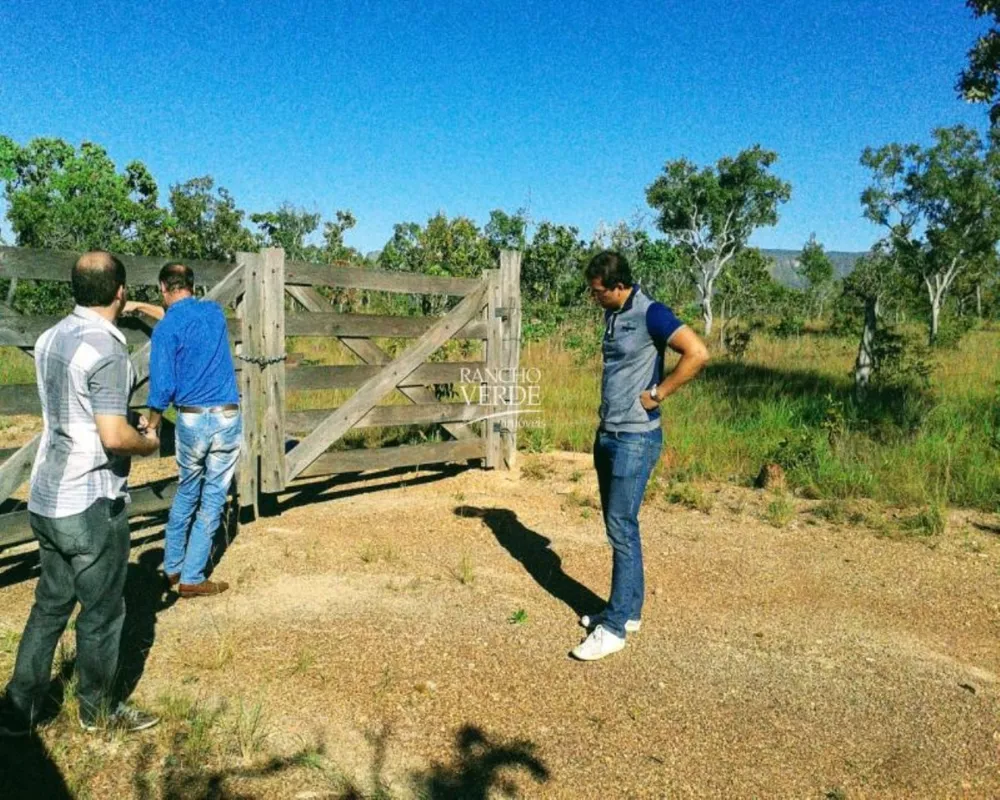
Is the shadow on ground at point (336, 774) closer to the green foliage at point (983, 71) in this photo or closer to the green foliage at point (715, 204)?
the green foliage at point (983, 71)

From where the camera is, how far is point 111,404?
2.67 metres

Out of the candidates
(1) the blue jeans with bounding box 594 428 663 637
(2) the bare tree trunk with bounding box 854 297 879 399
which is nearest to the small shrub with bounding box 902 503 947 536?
(1) the blue jeans with bounding box 594 428 663 637

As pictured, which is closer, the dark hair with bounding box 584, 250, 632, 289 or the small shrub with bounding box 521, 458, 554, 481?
the dark hair with bounding box 584, 250, 632, 289

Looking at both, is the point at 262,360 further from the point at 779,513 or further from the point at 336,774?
the point at 779,513

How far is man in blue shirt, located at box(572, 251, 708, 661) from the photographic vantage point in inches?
149

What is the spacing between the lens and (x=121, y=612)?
118 inches

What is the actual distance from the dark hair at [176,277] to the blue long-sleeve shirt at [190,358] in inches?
4.1

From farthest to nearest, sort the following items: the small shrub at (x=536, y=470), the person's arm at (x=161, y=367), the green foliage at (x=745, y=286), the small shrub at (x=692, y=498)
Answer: the green foliage at (x=745, y=286) → the small shrub at (x=536, y=470) → the small shrub at (x=692, y=498) → the person's arm at (x=161, y=367)

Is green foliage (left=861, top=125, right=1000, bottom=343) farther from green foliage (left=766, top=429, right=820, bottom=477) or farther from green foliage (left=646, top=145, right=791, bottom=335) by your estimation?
green foliage (left=766, top=429, right=820, bottom=477)

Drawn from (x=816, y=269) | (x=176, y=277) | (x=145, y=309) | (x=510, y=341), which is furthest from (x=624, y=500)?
(x=816, y=269)

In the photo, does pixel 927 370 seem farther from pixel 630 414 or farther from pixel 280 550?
pixel 280 550

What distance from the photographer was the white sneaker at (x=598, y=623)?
4207 mm

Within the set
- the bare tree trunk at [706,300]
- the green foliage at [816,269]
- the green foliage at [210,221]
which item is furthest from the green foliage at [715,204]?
the green foliage at [210,221]

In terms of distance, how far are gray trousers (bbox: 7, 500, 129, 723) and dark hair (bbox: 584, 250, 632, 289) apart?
248 centimetres
